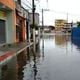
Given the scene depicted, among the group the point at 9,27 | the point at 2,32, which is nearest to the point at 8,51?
the point at 2,32

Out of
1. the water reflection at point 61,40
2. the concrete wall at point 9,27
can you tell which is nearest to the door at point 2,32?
the concrete wall at point 9,27

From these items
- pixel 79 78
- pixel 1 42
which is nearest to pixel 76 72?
pixel 79 78

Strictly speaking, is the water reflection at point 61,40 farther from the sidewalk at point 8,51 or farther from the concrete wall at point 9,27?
the sidewalk at point 8,51

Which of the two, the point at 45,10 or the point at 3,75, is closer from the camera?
the point at 3,75

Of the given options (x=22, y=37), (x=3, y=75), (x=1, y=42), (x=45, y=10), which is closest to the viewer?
(x=3, y=75)

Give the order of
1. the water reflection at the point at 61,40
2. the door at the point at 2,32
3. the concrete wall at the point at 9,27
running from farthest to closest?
the water reflection at the point at 61,40 < the concrete wall at the point at 9,27 < the door at the point at 2,32

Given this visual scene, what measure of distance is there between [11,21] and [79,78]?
27.7m

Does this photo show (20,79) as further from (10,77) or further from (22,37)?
(22,37)

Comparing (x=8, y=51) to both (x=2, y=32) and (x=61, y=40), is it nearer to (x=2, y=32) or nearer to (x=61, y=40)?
(x=2, y=32)

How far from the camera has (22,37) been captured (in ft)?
169

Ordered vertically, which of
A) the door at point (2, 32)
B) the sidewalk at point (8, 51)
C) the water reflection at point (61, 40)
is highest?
the door at point (2, 32)

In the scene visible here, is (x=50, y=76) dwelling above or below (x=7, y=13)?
below

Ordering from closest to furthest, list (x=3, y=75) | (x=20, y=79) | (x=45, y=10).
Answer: (x=20, y=79) < (x=3, y=75) < (x=45, y=10)

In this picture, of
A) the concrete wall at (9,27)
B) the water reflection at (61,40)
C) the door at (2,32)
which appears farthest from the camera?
the water reflection at (61,40)
